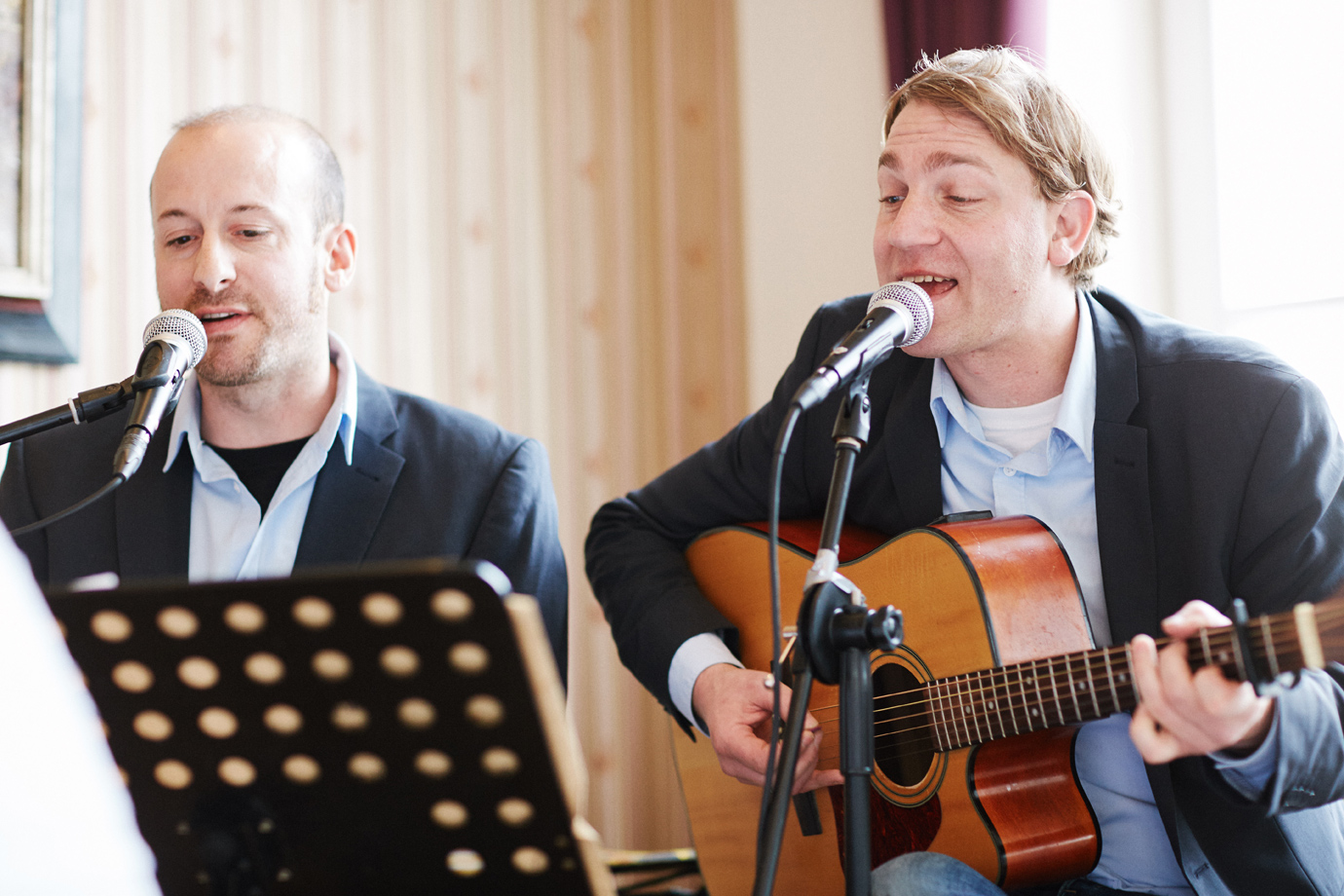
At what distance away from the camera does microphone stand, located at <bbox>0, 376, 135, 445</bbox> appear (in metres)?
1.30

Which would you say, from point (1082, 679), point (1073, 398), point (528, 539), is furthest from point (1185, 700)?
point (528, 539)

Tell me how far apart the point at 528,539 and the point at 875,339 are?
0.94m

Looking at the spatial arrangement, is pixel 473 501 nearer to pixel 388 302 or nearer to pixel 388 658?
pixel 388 302

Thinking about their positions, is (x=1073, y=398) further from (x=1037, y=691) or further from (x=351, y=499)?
(x=351, y=499)

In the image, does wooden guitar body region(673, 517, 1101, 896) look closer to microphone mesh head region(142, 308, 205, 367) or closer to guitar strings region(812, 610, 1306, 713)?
guitar strings region(812, 610, 1306, 713)

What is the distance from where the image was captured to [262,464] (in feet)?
6.60

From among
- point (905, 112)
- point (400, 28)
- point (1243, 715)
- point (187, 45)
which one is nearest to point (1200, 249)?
point (905, 112)

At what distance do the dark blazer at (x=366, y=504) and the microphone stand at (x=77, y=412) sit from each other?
0.60 meters

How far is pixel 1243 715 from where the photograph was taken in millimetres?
1075

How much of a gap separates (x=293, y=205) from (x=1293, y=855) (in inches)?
71.4

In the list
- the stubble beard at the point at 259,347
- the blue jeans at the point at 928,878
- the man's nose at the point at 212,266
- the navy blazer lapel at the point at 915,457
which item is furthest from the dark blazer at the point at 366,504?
the blue jeans at the point at 928,878

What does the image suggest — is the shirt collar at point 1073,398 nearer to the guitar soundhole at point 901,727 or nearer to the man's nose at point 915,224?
the man's nose at point 915,224

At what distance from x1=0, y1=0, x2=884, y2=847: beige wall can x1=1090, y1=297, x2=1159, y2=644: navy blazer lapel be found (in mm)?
1160

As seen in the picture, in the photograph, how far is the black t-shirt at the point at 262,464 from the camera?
1996mm
